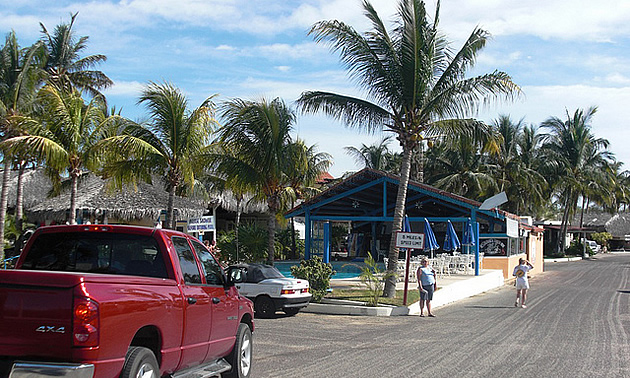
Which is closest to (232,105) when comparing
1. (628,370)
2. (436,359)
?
(436,359)

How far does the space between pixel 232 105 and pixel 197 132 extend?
5.62ft

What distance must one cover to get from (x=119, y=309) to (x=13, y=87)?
69.6 ft

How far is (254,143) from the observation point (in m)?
20.8

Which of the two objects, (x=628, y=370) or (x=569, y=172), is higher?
(x=569, y=172)

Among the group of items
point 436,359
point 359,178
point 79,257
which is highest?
point 359,178

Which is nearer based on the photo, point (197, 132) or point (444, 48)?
point (444, 48)

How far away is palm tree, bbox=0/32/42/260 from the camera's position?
22766 millimetres

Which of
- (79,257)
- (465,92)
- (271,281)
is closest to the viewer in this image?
(79,257)

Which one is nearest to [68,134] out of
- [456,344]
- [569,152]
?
[456,344]

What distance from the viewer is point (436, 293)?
1959 centimetres

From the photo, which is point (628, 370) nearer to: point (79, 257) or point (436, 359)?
point (436, 359)

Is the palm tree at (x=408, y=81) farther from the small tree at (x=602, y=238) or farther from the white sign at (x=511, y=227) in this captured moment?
the small tree at (x=602, y=238)

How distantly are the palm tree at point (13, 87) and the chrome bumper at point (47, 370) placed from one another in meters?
19.2

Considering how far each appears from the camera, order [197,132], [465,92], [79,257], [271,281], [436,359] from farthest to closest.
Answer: [197,132] < [465,92] < [271,281] < [436,359] < [79,257]
